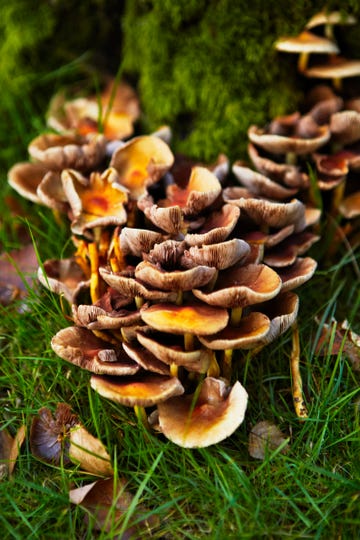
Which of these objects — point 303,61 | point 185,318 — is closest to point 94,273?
point 185,318

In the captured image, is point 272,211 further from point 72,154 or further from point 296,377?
point 72,154

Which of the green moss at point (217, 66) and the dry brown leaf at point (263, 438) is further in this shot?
the green moss at point (217, 66)

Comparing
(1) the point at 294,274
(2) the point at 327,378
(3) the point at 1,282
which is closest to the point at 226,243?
(1) the point at 294,274

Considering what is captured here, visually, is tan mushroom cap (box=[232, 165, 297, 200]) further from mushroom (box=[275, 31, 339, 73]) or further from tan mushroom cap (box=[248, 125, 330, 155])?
mushroom (box=[275, 31, 339, 73])

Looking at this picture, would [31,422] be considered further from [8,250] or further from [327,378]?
[327,378]

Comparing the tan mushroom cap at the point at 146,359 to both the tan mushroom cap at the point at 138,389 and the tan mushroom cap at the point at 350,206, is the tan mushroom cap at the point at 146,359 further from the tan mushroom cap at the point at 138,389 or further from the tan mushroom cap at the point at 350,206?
the tan mushroom cap at the point at 350,206

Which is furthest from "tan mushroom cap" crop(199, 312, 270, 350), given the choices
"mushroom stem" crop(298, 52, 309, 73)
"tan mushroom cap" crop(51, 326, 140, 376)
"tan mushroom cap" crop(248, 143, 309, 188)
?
"mushroom stem" crop(298, 52, 309, 73)

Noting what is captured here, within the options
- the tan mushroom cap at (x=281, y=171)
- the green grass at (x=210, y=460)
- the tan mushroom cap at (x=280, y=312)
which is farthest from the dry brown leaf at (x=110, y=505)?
the tan mushroom cap at (x=281, y=171)
